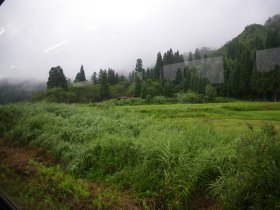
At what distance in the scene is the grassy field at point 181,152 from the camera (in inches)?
80.7

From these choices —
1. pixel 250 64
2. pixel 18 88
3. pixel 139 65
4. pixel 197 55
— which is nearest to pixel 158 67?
pixel 139 65

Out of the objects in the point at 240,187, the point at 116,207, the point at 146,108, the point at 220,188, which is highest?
the point at 146,108

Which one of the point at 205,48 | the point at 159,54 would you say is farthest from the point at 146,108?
the point at 205,48

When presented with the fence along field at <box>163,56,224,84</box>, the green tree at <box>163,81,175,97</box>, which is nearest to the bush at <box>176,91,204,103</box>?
the green tree at <box>163,81,175,97</box>

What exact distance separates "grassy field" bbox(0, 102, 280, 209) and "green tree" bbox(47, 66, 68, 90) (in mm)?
1094

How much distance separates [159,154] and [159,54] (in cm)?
147

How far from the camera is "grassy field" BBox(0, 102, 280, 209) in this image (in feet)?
6.72

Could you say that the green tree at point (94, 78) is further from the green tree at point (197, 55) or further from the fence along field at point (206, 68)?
the green tree at point (197, 55)

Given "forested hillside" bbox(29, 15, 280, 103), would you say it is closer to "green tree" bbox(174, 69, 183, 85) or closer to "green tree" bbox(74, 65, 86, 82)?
"green tree" bbox(174, 69, 183, 85)

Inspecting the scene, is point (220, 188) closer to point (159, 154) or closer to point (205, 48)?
point (159, 154)

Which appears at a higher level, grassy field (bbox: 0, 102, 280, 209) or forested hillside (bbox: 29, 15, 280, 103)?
forested hillside (bbox: 29, 15, 280, 103)

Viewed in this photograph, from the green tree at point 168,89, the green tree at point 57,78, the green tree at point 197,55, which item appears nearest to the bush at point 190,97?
the green tree at point 168,89

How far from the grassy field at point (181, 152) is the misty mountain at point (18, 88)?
116 cm

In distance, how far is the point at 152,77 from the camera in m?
3.71
